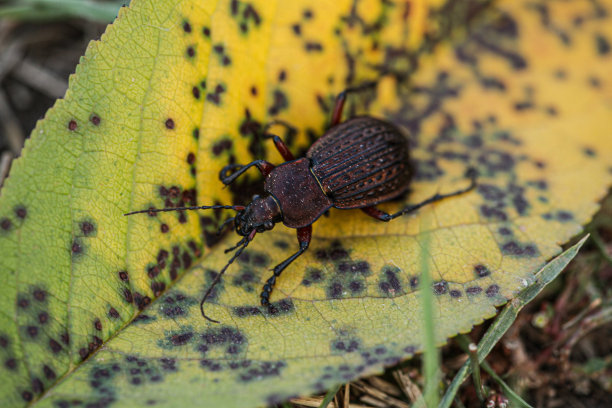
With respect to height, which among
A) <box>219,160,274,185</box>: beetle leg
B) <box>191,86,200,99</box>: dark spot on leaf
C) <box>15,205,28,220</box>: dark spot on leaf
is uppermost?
<box>191,86,200,99</box>: dark spot on leaf

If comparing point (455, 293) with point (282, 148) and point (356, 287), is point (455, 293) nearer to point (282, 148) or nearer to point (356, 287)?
point (356, 287)

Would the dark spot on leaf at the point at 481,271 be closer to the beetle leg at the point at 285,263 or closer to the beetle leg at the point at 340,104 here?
the beetle leg at the point at 285,263

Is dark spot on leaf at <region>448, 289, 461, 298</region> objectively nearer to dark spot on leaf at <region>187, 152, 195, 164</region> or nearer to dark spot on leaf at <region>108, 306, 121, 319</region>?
dark spot on leaf at <region>187, 152, 195, 164</region>

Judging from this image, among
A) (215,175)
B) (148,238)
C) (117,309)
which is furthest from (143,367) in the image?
(215,175)

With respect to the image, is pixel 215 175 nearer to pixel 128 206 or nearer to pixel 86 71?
pixel 128 206

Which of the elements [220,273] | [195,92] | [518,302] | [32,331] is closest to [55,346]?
[32,331]

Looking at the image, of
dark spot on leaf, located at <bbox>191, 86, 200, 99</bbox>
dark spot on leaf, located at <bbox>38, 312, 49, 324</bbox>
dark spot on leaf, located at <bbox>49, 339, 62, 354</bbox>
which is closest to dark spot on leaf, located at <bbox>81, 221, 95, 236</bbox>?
dark spot on leaf, located at <bbox>38, 312, 49, 324</bbox>
